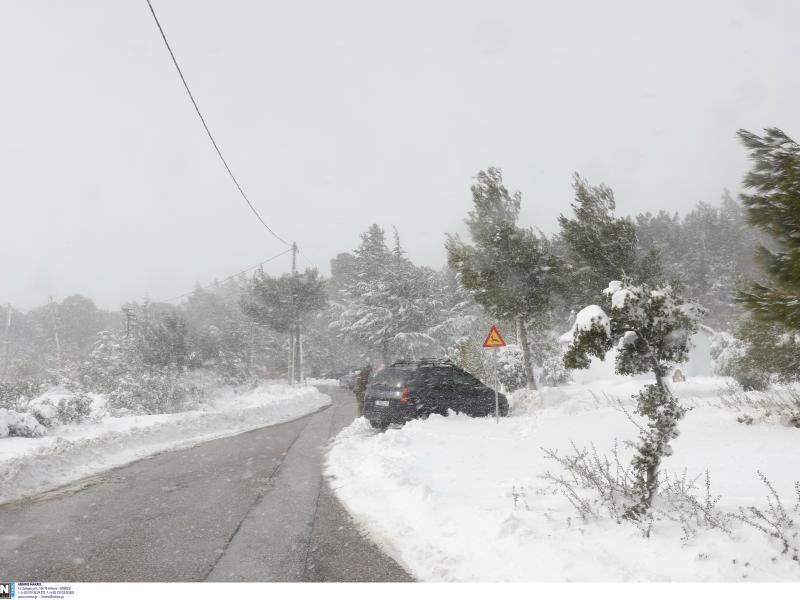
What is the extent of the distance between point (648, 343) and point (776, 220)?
1.39 meters

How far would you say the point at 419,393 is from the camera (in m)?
11.3

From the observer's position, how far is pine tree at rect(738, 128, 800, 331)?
354 centimetres

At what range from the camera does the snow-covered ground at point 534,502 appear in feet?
11.0

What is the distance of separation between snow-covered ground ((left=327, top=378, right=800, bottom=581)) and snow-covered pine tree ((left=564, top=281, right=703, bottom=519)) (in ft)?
1.78

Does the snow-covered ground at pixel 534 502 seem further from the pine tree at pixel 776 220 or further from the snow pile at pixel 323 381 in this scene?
the snow pile at pixel 323 381

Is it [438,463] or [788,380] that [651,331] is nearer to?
[438,463]

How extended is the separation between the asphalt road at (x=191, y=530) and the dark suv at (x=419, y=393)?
3.32 m

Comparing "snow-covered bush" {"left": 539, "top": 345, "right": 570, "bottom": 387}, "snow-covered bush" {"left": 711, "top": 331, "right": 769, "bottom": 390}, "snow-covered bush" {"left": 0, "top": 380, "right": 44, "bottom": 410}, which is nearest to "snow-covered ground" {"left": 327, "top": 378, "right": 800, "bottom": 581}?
"snow-covered bush" {"left": 711, "top": 331, "right": 769, "bottom": 390}

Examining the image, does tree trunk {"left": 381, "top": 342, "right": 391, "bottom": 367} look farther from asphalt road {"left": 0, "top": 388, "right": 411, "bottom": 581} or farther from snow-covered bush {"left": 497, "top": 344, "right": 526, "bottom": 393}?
asphalt road {"left": 0, "top": 388, "right": 411, "bottom": 581}

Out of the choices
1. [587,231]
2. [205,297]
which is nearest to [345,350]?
[205,297]

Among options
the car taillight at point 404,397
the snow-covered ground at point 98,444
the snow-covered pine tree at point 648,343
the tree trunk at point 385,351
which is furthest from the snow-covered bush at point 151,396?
the snow-covered pine tree at point 648,343

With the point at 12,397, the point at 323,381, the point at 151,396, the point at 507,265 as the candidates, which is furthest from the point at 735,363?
the point at 323,381

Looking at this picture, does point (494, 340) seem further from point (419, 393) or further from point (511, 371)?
point (511, 371)

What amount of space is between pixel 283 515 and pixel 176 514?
4.07ft
